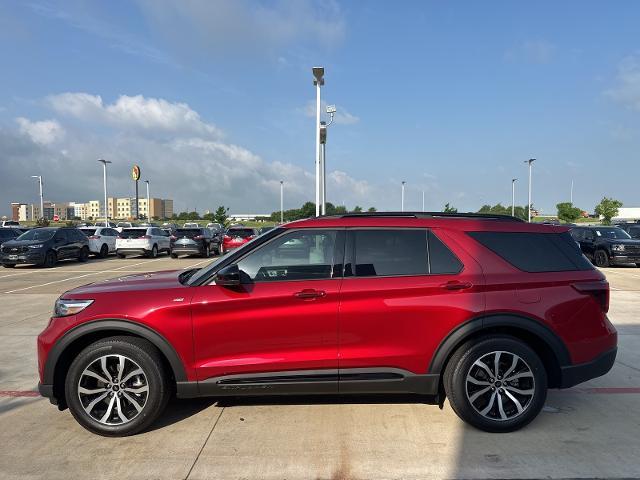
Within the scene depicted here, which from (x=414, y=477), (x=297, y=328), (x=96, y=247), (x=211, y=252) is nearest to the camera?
(x=414, y=477)

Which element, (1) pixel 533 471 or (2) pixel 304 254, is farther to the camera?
(2) pixel 304 254

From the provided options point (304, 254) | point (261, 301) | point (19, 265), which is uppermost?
point (304, 254)

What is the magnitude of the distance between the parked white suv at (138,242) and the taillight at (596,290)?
21974mm

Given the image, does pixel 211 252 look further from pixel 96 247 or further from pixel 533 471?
pixel 533 471

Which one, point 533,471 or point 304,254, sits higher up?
point 304,254

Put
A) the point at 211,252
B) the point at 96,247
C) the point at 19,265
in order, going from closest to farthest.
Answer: the point at 19,265
the point at 96,247
the point at 211,252

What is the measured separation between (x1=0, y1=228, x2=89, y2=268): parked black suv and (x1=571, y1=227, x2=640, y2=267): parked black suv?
19.7 meters

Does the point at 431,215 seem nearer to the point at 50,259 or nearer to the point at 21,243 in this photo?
the point at 50,259

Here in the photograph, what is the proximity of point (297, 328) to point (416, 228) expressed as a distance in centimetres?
133

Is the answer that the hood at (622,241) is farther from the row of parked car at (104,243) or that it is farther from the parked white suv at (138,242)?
the parked white suv at (138,242)

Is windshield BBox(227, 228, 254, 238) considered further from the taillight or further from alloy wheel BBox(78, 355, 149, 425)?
the taillight

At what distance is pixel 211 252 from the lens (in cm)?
2539

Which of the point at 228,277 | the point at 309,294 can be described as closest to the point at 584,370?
the point at 309,294

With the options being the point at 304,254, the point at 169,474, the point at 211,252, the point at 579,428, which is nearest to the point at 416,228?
the point at 304,254
